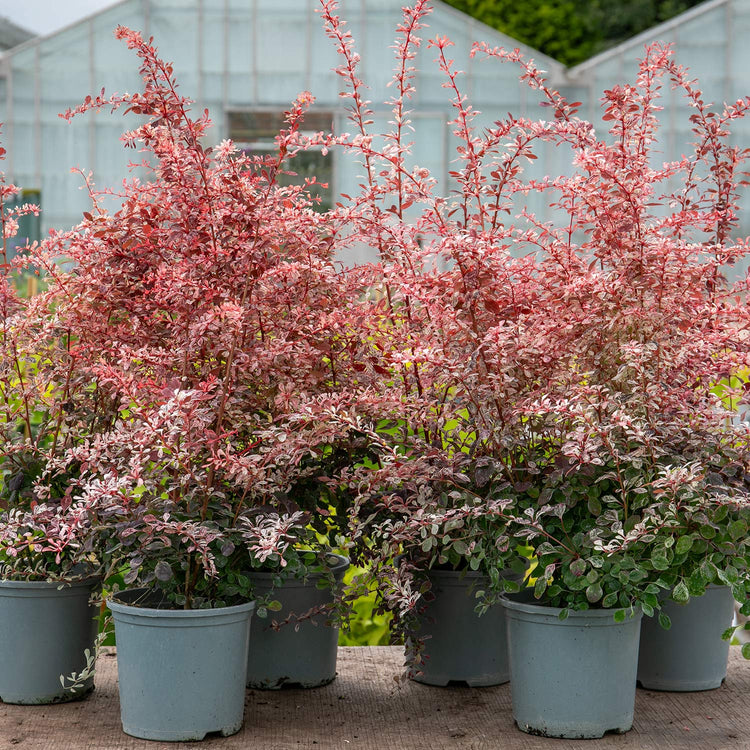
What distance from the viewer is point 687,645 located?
222cm

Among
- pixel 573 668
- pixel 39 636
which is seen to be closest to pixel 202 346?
pixel 39 636

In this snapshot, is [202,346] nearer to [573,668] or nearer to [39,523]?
[39,523]

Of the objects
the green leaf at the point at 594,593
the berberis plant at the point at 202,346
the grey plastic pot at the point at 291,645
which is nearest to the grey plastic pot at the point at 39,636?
the berberis plant at the point at 202,346

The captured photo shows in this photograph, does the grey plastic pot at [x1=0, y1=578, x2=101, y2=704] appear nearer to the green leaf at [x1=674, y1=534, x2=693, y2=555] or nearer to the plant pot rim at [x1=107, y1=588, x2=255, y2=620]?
the plant pot rim at [x1=107, y1=588, x2=255, y2=620]

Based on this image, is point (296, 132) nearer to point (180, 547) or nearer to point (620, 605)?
point (180, 547)

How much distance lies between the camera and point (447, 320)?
1.88 m

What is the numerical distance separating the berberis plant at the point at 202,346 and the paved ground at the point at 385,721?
0.92 feet

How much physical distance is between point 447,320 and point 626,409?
38 centimetres

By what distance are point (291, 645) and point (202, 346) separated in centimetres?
71

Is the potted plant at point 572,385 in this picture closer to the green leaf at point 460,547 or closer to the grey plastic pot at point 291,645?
the green leaf at point 460,547

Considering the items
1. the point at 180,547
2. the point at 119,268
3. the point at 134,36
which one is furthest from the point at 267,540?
the point at 134,36

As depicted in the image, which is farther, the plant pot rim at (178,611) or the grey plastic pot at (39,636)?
the grey plastic pot at (39,636)

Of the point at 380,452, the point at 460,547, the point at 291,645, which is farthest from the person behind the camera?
the point at 291,645

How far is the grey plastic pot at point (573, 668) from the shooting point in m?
1.87
